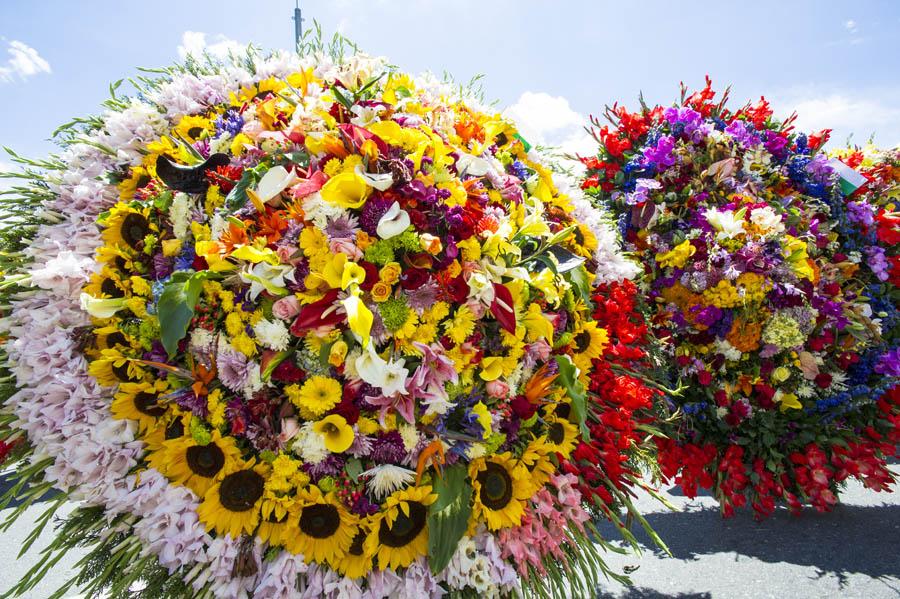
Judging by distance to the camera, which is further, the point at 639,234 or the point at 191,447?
the point at 639,234

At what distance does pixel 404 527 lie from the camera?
4.80 feet

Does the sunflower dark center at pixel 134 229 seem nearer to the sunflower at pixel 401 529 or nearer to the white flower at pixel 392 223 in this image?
the white flower at pixel 392 223

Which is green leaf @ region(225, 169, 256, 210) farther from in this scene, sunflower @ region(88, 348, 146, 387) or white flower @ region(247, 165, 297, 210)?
sunflower @ region(88, 348, 146, 387)

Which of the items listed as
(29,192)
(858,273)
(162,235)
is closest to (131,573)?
(162,235)

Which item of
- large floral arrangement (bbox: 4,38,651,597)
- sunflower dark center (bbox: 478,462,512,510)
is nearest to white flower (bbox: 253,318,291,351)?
large floral arrangement (bbox: 4,38,651,597)

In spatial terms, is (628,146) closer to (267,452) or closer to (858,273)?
(858,273)

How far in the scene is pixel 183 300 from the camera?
4.81 feet

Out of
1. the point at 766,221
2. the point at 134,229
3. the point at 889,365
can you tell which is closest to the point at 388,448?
the point at 134,229

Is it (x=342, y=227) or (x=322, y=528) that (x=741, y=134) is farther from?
(x=322, y=528)

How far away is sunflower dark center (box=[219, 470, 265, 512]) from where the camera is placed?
1.46m

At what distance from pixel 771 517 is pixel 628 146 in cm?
316

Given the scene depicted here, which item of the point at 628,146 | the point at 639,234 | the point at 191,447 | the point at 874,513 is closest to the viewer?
the point at 191,447

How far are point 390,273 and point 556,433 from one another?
2.48 ft

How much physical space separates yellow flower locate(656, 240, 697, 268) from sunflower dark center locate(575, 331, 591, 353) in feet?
3.56
